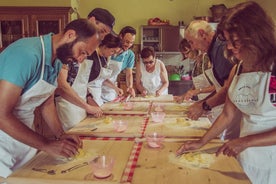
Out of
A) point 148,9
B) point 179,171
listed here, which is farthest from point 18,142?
point 148,9

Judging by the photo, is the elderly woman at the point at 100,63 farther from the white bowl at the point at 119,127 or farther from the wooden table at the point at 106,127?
the white bowl at the point at 119,127

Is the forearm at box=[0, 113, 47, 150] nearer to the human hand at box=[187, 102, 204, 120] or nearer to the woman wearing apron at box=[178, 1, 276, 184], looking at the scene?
the woman wearing apron at box=[178, 1, 276, 184]

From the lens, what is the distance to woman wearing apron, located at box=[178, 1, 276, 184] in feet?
4.50

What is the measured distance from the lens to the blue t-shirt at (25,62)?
1.26 meters

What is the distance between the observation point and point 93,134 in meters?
1.81

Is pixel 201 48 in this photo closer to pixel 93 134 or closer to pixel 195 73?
pixel 195 73

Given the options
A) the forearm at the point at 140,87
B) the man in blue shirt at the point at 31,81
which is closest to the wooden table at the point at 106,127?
the man in blue shirt at the point at 31,81

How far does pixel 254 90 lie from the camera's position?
1.46 m

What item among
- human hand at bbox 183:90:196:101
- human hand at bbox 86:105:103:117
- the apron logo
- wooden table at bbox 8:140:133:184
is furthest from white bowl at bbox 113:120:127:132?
human hand at bbox 183:90:196:101

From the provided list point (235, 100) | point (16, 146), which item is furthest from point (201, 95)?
point (16, 146)

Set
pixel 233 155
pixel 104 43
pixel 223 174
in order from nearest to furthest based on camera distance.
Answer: pixel 223 174, pixel 233 155, pixel 104 43

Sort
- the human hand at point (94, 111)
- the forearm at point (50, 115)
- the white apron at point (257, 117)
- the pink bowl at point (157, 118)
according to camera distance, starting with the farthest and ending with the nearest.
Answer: the human hand at point (94, 111), the pink bowl at point (157, 118), the forearm at point (50, 115), the white apron at point (257, 117)

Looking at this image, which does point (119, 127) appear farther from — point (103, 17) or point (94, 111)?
point (103, 17)

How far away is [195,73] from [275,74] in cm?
166
